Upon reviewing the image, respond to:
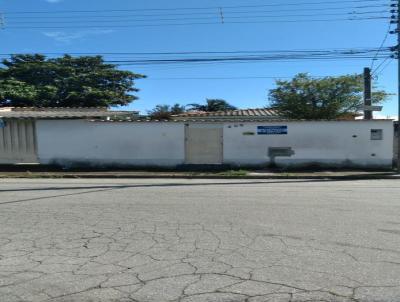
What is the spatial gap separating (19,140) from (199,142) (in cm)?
869

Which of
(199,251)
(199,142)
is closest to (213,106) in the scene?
(199,142)

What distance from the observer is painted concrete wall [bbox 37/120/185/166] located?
2367cm

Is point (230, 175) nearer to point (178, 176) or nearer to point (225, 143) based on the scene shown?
point (178, 176)

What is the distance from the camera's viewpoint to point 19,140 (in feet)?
80.1

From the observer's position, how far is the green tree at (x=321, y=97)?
3631cm

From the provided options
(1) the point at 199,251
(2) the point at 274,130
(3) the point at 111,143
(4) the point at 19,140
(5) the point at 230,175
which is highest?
(2) the point at 274,130

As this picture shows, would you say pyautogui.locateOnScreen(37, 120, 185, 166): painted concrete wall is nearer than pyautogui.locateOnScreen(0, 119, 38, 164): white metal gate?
Yes

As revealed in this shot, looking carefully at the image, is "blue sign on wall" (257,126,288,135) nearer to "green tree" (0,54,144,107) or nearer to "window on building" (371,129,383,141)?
"window on building" (371,129,383,141)

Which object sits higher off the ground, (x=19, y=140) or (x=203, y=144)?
(x=19, y=140)

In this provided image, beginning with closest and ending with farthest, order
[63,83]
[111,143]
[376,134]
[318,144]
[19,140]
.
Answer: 1. [376,134]
2. [318,144]
3. [111,143]
4. [19,140]
5. [63,83]

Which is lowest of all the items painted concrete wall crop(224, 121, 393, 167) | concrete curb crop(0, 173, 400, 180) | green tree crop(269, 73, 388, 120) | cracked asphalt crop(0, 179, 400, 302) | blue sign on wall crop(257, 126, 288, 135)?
concrete curb crop(0, 173, 400, 180)

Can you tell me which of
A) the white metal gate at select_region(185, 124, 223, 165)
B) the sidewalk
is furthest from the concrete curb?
the white metal gate at select_region(185, 124, 223, 165)

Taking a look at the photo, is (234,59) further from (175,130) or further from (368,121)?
(368,121)

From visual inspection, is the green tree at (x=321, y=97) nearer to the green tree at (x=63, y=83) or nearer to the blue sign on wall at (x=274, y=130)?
the blue sign on wall at (x=274, y=130)
